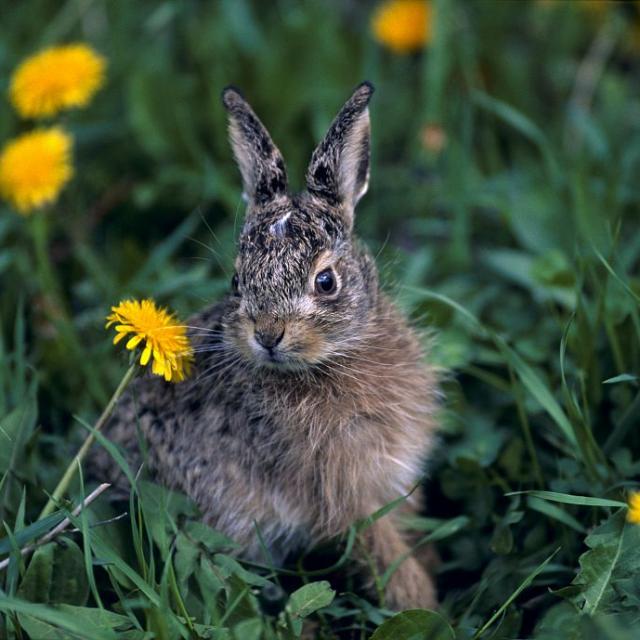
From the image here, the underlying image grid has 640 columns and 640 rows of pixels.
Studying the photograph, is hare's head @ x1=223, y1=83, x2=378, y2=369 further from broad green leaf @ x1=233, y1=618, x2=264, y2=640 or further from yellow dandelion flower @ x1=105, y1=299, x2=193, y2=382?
broad green leaf @ x1=233, y1=618, x2=264, y2=640

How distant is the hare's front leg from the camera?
11.7ft

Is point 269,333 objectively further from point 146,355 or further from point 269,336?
point 146,355

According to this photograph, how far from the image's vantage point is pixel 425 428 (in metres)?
3.79

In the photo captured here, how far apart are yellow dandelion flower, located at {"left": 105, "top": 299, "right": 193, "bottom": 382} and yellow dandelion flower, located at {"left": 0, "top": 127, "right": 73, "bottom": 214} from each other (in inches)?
67.8

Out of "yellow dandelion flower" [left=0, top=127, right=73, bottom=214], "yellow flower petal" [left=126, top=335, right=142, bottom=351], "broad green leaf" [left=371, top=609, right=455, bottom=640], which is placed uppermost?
"yellow dandelion flower" [left=0, top=127, right=73, bottom=214]

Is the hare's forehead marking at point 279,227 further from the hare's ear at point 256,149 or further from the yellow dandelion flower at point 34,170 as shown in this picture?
the yellow dandelion flower at point 34,170

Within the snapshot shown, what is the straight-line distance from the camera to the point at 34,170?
483 cm

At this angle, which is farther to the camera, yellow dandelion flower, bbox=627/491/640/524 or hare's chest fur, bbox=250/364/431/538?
hare's chest fur, bbox=250/364/431/538

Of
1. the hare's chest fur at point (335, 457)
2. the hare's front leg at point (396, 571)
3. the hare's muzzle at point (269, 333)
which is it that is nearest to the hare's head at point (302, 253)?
the hare's muzzle at point (269, 333)

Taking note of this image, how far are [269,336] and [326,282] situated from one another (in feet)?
1.11

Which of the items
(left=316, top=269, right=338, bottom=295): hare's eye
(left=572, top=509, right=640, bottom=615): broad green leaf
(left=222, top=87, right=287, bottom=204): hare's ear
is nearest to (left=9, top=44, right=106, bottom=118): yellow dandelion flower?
(left=222, top=87, right=287, bottom=204): hare's ear

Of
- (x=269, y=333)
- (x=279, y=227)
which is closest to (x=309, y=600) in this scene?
(x=269, y=333)

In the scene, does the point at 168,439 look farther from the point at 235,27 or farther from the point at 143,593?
the point at 235,27

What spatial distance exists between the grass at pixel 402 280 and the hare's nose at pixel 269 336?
49cm
